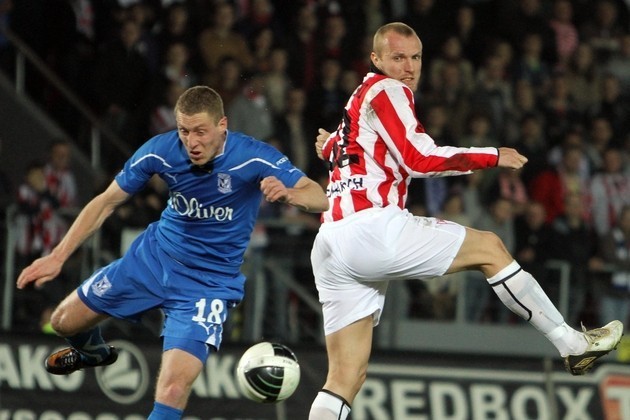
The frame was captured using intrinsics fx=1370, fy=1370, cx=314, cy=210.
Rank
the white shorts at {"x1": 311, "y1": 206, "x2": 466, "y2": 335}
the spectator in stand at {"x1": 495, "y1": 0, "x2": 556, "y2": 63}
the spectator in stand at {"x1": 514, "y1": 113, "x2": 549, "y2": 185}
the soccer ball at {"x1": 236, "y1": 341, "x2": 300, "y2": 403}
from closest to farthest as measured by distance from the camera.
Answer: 1. the white shorts at {"x1": 311, "y1": 206, "x2": 466, "y2": 335}
2. the soccer ball at {"x1": 236, "y1": 341, "x2": 300, "y2": 403}
3. the spectator in stand at {"x1": 514, "y1": 113, "x2": 549, "y2": 185}
4. the spectator in stand at {"x1": 495, "y1": 0, "x2": 556, "y2": 63}

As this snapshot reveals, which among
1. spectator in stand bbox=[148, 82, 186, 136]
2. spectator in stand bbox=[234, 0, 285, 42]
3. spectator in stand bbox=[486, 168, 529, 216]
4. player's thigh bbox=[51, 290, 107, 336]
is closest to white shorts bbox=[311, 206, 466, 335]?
player's thigh bbox=[51, 290, 107, 336]

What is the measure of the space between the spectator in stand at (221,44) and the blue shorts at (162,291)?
5.09 metres

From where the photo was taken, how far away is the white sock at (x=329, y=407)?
7.59 meters

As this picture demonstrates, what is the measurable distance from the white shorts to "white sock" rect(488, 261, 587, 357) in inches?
12.1

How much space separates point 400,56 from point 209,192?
4.38 ft

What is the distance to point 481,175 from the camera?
1306cm

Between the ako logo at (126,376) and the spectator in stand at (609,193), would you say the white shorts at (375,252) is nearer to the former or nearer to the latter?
the ako logo at (126,376)

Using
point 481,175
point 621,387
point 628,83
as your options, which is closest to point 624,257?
point 481,175

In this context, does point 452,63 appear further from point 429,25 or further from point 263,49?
point 263,49

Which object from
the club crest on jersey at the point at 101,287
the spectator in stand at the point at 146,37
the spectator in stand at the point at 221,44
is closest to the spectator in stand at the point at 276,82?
the spectator in stand at the point at 221,44

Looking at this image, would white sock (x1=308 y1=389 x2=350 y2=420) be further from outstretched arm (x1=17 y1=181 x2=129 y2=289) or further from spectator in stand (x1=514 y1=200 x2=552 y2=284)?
spectator in stand (x1=514 y1=200 x2=552 y2=284)

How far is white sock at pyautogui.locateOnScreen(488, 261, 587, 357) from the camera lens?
741 centimetres

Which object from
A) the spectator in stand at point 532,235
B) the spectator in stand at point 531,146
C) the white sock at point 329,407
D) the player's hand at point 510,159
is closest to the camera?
the player's hand at point 510,159

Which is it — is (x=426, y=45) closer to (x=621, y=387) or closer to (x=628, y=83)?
(x=628, y=83)
